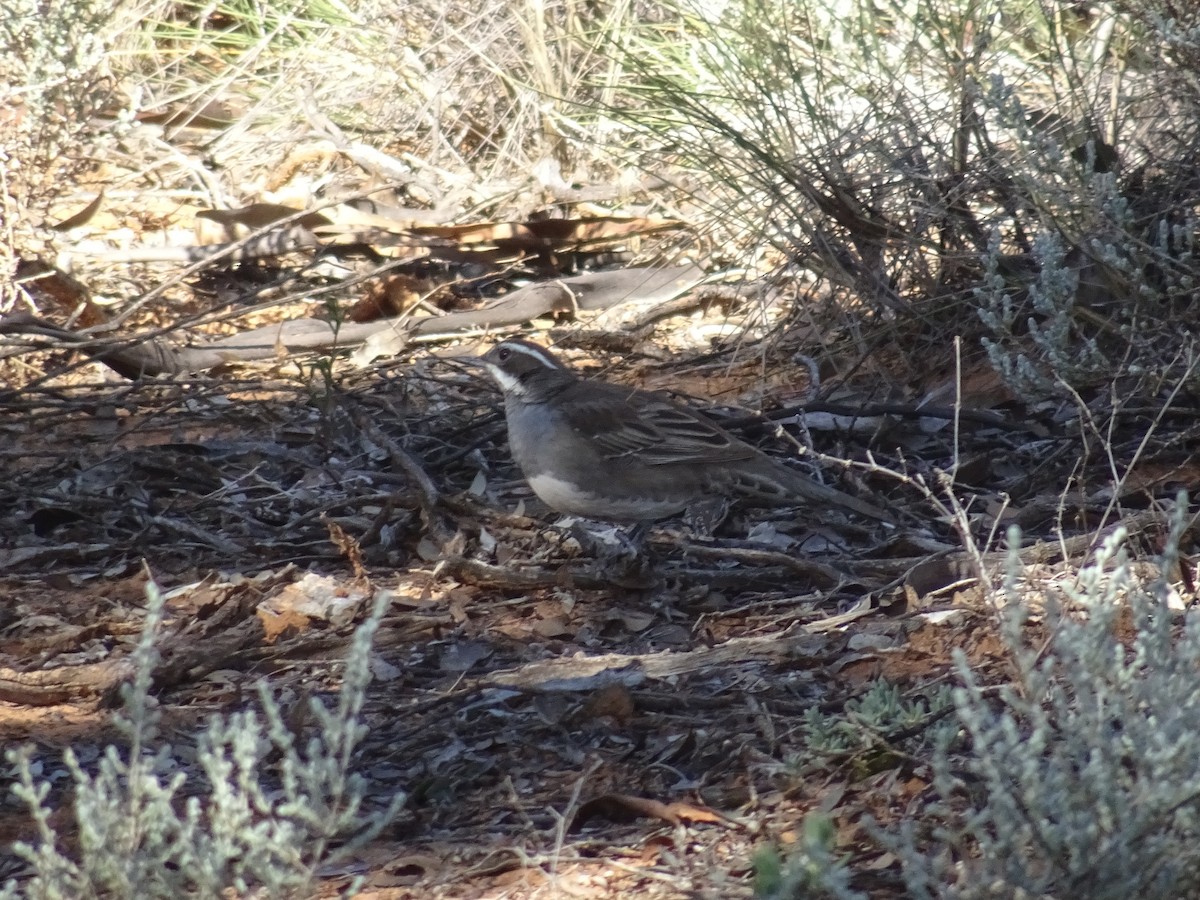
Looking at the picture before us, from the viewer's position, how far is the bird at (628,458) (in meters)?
6.02

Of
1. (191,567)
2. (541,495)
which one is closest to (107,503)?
(191,567)

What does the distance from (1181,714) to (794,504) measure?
143 inches

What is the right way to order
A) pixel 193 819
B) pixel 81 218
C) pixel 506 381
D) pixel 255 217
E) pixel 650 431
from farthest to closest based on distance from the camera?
pixel 81 218, pixel 255 217, pixel 506 381, pixel 650 431, pixel 193 819

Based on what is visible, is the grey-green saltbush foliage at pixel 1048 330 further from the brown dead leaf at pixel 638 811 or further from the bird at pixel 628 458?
the brown dead leaf at pixel 638 811

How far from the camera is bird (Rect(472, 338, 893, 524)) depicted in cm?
602

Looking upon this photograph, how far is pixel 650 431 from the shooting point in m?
6.28

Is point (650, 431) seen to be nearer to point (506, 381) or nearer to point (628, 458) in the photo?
point (628, 458)

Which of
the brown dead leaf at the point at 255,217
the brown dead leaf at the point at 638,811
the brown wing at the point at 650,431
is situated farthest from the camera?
the brown dead leaf at the point at 255,217

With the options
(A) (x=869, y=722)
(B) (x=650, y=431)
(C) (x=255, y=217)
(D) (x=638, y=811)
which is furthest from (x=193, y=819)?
(C) (x=255, y=217)

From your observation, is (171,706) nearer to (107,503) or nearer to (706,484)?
(107,503)

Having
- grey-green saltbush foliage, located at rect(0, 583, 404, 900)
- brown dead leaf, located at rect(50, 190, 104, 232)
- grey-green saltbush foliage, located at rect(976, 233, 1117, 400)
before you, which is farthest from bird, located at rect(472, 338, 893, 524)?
brown dead leaf, located at rect(50, 190, 104, 232)

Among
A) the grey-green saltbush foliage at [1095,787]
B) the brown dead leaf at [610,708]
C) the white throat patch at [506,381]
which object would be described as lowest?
the brown dead leaf at [610,708]

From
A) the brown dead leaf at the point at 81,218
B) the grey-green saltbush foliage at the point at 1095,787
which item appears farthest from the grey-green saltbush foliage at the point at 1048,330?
the brown dead leaf at the point at 81,218

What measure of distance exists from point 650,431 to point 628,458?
0.58 ft
